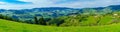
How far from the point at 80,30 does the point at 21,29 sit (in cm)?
650

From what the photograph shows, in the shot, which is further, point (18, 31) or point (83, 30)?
point (83, 30)

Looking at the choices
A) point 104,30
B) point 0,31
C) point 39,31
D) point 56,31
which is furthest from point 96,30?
point 0,31

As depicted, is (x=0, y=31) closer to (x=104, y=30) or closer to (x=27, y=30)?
(x=27, y=30)

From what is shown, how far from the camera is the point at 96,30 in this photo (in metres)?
28.3

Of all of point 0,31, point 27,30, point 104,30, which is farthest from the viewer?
point 104,30

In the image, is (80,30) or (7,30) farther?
(80,30)

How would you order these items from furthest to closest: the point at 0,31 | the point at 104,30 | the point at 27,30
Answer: the point at 104,30, the point at 27,30, the point at 0,31

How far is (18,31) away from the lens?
84.3 feet

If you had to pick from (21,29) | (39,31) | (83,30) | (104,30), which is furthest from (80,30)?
(21,29)

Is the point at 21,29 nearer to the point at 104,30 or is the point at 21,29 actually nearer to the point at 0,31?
the point at 0,31

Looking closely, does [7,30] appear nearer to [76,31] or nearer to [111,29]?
[76,31]

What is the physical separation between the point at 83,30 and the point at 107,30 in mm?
2782

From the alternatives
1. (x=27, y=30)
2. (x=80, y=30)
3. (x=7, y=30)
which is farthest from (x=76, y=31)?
(x=7, y=30)

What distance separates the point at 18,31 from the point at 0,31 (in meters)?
1.88
